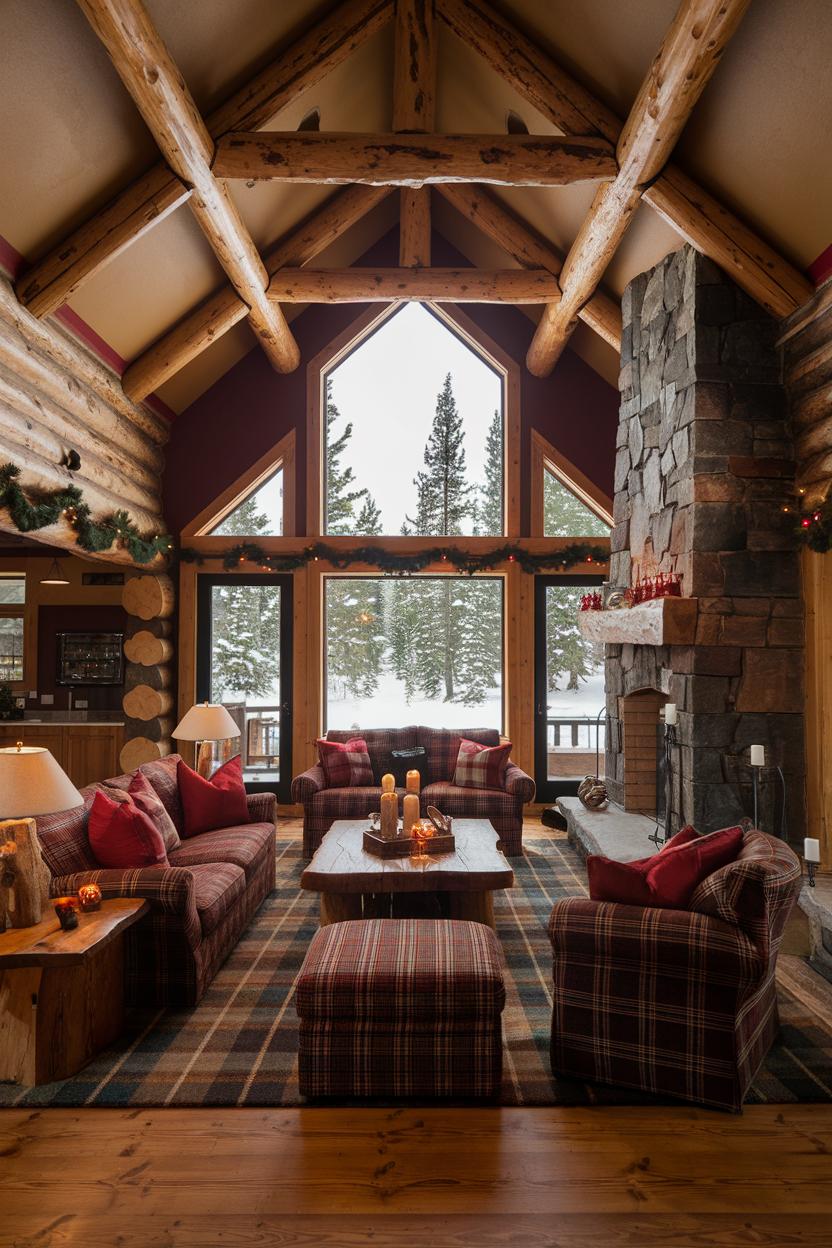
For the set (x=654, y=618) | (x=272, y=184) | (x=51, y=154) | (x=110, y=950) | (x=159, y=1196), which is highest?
(x=272, y=184)

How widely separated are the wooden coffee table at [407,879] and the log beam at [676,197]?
12.9ft

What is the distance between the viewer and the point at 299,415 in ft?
27.2

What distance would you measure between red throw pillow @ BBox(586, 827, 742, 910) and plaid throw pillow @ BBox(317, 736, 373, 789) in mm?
3471

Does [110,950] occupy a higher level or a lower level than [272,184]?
lower

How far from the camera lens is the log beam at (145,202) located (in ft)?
15.5

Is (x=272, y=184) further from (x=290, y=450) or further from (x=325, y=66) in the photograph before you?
(x=290, y=450)

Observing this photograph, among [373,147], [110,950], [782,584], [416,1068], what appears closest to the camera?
[416,1068]

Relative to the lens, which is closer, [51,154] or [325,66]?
[51,154]

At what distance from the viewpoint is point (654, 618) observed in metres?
5.24

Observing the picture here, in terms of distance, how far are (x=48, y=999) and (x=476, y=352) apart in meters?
7.29

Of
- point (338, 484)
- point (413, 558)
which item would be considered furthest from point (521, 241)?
point (413, 558)

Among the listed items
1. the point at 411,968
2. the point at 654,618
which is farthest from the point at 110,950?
the point at 654,618

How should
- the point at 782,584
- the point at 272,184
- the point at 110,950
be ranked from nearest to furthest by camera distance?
1. the point at 110,950
2. the point at 782,584
3. the point at 272,184

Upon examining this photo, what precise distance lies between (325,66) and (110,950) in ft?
17.8
